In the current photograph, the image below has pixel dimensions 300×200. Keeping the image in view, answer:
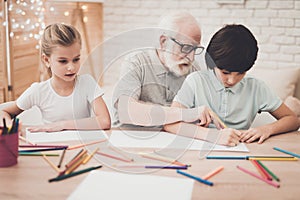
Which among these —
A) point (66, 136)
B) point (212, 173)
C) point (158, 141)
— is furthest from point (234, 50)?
point (66, 136)

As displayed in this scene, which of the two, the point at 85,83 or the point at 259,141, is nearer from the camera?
the point at 259,141

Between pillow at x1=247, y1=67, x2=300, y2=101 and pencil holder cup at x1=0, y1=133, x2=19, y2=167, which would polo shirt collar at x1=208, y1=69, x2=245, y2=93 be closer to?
pencil holder cup at x1=0, y1=133, x2=19, y2=167

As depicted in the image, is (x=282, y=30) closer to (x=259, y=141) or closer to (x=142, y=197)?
(x=259, y=141)

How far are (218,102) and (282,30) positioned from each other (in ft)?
6.73

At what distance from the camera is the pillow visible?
280cm

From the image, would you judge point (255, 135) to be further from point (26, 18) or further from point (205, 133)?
point (26, 18)

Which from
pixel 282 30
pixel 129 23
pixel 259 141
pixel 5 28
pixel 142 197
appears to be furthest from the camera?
pixel 129 23

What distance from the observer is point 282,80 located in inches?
112

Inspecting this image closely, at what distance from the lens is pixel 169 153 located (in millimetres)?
1217

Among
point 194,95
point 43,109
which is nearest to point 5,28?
point 43,109

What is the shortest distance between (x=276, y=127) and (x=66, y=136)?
29.0 inches

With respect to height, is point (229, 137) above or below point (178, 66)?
below

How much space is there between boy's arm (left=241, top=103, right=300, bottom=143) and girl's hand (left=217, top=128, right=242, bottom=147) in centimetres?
4

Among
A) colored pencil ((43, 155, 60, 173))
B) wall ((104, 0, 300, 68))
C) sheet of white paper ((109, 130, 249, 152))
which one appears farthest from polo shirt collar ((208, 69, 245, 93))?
wall ((104, 0, 300, 68))
